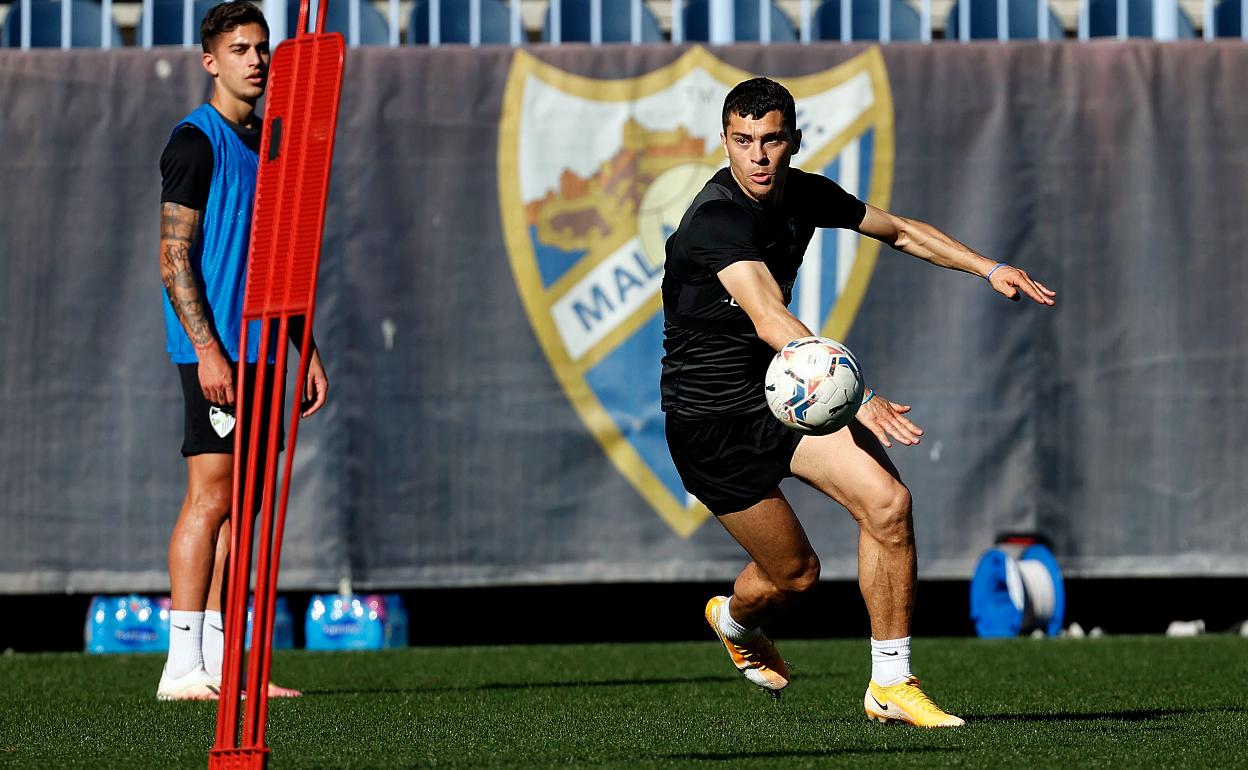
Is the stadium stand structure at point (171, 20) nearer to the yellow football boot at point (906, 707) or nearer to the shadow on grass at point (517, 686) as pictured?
the shadow on grass at point (517, 686)

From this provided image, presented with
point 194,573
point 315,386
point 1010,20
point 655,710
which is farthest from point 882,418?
point 1010,20

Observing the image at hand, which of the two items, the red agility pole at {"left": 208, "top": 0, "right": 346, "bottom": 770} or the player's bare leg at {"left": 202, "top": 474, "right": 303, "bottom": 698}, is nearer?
the red agility pole at {"left": 208, "top": 0, "right": 346, "bottom": 770}

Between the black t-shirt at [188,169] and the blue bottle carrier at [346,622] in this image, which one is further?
the blue bottle carrier at [346,622]

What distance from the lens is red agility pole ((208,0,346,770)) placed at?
3570 mm

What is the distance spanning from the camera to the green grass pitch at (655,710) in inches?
167

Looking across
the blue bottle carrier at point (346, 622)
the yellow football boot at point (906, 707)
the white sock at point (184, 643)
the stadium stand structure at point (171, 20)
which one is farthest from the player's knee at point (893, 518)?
the stadium stand structure at point (171, 20)

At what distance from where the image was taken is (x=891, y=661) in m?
4.88

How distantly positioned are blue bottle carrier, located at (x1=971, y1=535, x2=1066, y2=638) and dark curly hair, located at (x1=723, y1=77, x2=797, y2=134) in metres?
4.06

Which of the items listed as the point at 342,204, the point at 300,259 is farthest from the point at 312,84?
the point at 342,204

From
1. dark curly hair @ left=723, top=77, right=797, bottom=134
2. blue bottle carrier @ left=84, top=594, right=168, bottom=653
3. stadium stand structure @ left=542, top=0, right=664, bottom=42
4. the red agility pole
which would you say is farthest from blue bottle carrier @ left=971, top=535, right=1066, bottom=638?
the red agility pole

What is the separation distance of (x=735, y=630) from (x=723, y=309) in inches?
37.5

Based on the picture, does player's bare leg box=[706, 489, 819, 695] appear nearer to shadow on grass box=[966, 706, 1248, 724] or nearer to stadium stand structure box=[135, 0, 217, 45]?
shadow on grass box=[966, 706, 1248, 724]

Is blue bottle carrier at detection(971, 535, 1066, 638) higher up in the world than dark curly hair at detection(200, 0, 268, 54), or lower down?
lower down

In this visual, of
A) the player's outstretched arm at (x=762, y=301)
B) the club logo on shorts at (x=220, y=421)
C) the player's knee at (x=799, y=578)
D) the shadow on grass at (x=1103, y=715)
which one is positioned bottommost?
the shadow on grass at (x=1103, y=715)
